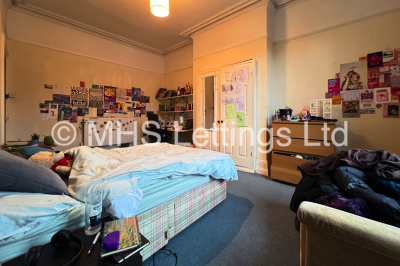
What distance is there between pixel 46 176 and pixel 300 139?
2910mm

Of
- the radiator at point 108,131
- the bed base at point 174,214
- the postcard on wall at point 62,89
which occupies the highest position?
the postcard on wall at point 62,89

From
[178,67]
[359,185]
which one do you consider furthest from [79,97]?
[359,185]

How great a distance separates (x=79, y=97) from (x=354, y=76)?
544cm

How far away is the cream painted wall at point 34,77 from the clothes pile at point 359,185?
15.6ft

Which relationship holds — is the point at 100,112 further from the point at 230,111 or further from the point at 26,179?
the point at 26,179

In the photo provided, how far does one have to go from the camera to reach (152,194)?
1231mm

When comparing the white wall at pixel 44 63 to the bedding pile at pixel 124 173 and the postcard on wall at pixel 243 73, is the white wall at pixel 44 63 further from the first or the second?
the postcard on wall at pixel 243 73

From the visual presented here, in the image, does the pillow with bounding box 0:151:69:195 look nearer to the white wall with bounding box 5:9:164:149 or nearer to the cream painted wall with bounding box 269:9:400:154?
the cream painted wall with bounding box 269:9:400:154

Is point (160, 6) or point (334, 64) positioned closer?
point (160, 6)

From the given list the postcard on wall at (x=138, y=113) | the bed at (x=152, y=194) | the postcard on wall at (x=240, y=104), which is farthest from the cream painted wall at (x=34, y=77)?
the postcard on wall at (x=240, y=104)

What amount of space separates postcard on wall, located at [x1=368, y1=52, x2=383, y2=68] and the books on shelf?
3.56m

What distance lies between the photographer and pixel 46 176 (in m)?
0.88

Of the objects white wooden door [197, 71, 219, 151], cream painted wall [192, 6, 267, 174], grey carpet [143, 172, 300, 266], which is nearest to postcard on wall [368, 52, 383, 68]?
cream painted wall [192, 6, 267, 174]

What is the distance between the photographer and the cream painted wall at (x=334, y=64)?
236 cm
